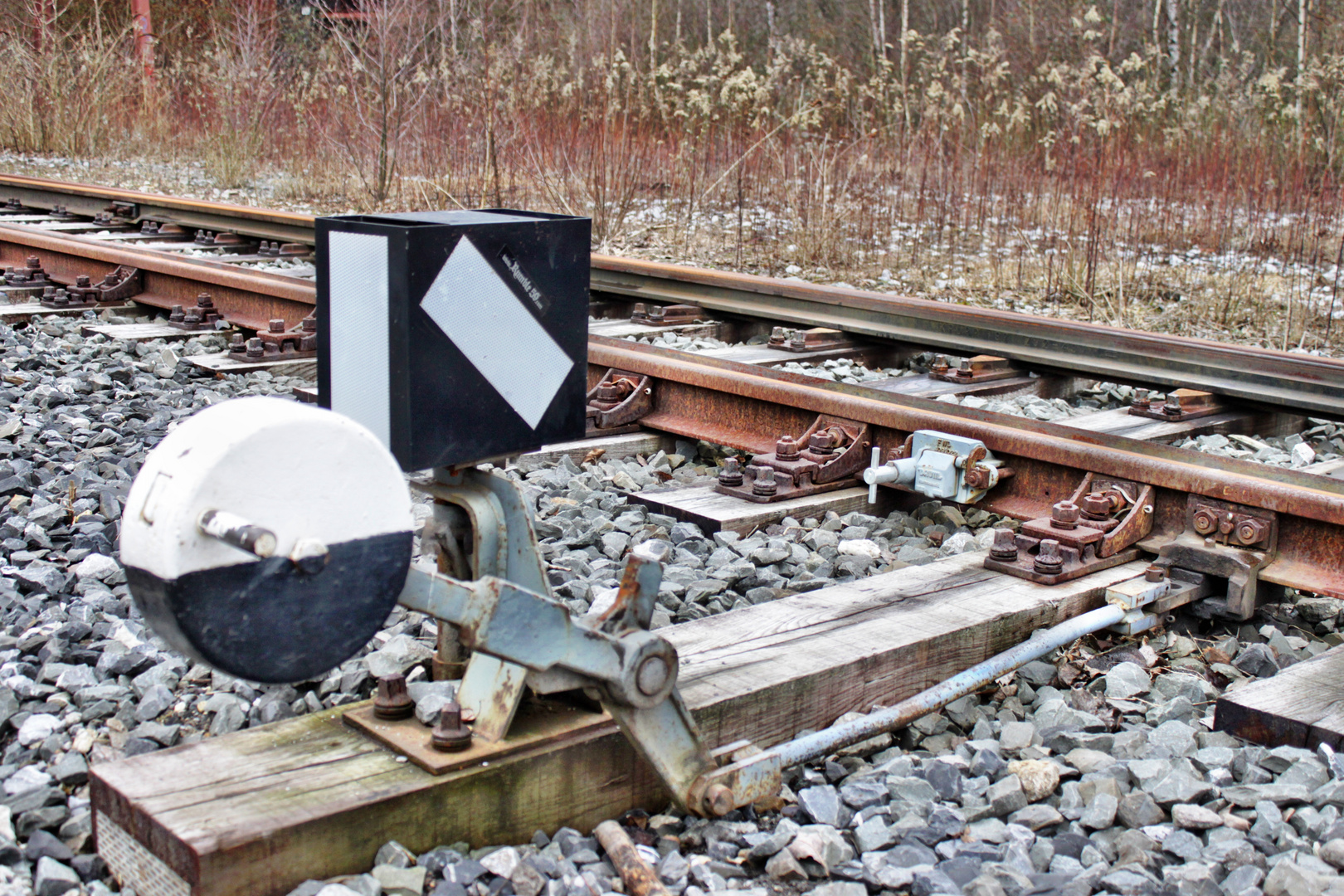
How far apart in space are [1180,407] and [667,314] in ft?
8.02

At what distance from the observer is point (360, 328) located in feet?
6.22

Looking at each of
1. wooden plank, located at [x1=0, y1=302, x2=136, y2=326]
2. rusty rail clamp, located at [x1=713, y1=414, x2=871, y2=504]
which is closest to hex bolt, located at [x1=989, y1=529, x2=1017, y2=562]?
rusty rail clamp, located at [x1=713, y1=414, x2=871, y2=504]

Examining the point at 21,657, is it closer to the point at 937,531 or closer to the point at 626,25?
the point at 937,531

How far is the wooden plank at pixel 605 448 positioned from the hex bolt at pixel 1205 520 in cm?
171

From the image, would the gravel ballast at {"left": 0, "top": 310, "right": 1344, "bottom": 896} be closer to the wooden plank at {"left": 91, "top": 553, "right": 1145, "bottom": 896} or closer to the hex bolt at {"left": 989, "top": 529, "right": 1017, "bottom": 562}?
the wooden plank at {"left": 91, "top": 553, "right": 1145, "bottom": 896}

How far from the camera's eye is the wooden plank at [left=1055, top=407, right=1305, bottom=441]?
12.8ft

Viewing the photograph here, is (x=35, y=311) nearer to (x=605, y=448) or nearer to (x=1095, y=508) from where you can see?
(x=605, y=448)

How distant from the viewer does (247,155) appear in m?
13.0

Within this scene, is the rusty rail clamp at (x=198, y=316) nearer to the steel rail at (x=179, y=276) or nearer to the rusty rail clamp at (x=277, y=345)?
the steel rail at (x=179, y=276)

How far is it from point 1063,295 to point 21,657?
18.7 feet

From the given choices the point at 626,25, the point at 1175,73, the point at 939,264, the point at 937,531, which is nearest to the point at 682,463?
the point at 937,531

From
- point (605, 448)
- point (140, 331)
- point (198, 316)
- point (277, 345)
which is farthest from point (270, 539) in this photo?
point (198, 316)

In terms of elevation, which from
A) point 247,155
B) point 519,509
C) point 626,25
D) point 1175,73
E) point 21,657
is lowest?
point 21,657

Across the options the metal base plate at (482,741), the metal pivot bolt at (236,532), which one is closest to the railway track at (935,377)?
the metal base plate at (482,741)
